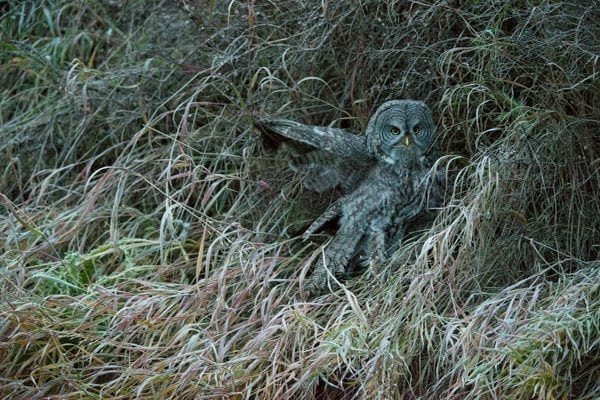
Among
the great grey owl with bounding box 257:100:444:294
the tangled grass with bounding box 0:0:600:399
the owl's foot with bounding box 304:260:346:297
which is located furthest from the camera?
the great grey owl with bounding box 257:100:444:294

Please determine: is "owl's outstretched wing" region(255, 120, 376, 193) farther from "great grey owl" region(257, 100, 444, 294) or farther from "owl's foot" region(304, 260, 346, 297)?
"owl's foot" region(304, 260, 346, 297)

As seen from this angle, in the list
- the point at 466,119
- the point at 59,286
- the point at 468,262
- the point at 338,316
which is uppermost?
the point at 466,119

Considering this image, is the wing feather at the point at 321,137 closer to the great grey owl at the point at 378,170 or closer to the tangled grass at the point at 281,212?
the great grey owl at the point at 378,170

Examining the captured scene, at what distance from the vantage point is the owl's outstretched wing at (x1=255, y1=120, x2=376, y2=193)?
13.7ft

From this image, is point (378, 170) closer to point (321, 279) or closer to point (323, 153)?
point (323, 153)

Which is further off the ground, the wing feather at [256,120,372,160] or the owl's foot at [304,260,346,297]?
the wing feather at [256,120,372,160]

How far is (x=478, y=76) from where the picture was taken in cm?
414

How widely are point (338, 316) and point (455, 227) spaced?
48 centimetres

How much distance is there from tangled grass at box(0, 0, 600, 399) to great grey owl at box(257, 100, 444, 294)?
4.4 inches

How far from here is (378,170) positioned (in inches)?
167

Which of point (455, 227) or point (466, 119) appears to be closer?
point (455, 227)

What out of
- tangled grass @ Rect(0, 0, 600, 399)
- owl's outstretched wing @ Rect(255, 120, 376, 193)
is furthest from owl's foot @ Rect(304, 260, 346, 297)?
owl's outstretched wing @ Rect(255, 120, 376, 193)

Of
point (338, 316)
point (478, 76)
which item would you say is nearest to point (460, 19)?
point (478, 76)

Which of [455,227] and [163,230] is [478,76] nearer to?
[455,227]
